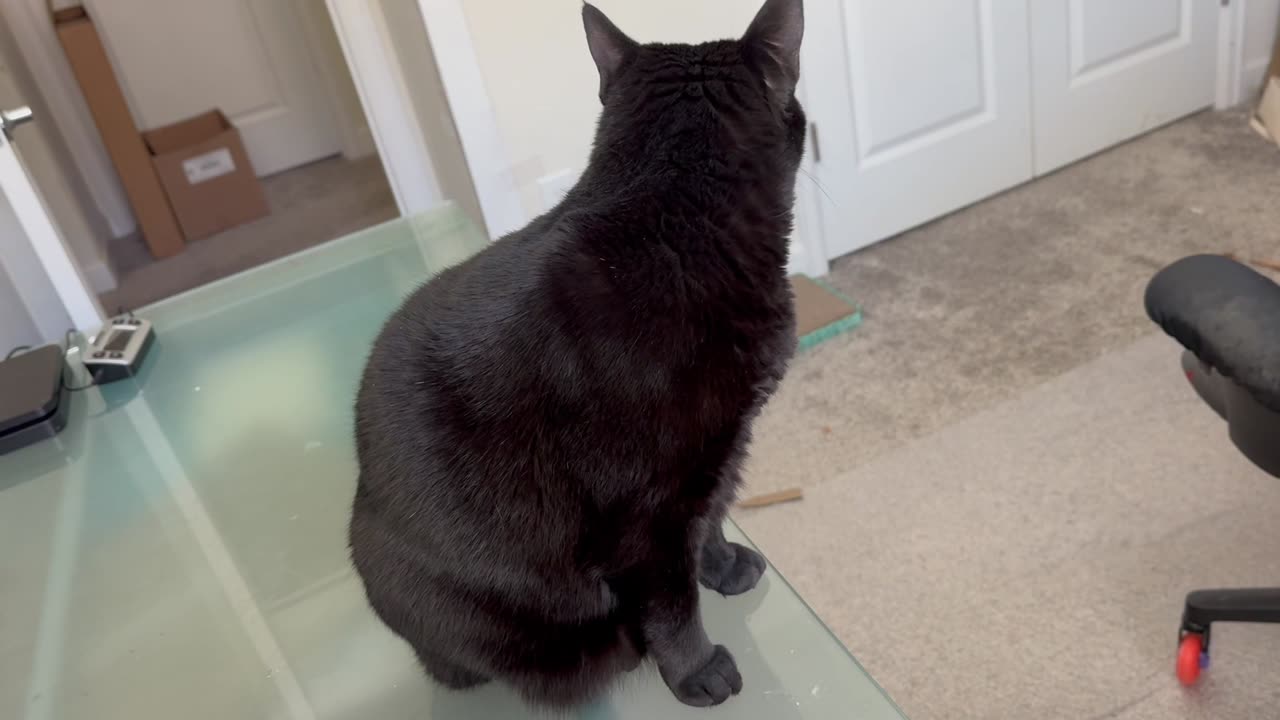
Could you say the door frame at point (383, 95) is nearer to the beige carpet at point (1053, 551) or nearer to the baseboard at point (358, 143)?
the baseboard at point (358, 143)

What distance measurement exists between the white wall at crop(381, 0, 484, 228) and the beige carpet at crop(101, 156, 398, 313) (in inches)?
38.9

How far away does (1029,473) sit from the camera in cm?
175

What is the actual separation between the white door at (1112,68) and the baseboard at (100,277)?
276 centimetres

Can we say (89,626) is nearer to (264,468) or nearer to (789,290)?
(264,468)

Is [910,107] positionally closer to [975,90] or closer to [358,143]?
[975,90]

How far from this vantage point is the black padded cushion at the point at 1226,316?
2.96 feet

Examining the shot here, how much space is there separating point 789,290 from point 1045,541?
1.01 metres

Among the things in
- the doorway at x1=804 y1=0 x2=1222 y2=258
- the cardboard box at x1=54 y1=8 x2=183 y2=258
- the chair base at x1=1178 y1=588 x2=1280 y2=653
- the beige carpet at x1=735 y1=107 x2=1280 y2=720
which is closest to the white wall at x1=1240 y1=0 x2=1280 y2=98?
the doorway at x1=804 y1=0 x2=1222 y2=258

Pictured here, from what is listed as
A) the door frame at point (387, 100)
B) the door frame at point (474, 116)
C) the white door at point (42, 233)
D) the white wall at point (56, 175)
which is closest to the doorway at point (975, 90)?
the door frame at point (474, 116)

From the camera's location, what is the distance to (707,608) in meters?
0.92

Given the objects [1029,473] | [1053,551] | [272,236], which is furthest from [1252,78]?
[272,236]

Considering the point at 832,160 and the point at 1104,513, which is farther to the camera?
the point at 832,160

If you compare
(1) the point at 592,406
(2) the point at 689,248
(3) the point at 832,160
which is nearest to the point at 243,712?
(1) the point at 592,406

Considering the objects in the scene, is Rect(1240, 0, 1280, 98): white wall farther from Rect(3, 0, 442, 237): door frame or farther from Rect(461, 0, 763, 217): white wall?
Rect(3, 0, 442, 237): door frame
